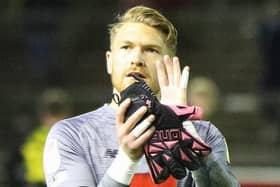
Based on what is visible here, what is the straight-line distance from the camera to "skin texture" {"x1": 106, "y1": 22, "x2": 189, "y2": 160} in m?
3.69

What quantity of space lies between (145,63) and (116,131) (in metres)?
0.33

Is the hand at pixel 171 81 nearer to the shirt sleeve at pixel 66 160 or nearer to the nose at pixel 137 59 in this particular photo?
the nose at pixel 137 59

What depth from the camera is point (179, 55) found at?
12852mm

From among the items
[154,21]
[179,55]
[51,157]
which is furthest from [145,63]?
[179,55]

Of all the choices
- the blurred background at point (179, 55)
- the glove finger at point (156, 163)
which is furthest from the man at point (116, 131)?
the blurred background at point (179, 55)

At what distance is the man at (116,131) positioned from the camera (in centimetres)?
371

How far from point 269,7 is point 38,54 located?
280cm

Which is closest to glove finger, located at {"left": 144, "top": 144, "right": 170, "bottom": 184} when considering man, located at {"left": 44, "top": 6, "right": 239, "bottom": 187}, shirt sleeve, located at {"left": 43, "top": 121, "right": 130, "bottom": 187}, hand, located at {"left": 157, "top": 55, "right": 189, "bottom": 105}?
man, located at {"left": 44, "top": 6, "right": 239, "bottom": 187}

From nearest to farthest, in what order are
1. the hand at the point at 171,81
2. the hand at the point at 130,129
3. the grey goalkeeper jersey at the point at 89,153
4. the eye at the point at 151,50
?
1. the hand at the point at 130,129
2. the hand at the point at 171,81
3. the grey goalkeeper jersey at the point at 89,153
4. the eye at the point at 151,50

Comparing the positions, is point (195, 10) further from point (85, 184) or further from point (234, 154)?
point (85, 184)

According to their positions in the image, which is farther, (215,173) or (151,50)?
(151,50)

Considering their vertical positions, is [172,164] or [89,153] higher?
[172,164]

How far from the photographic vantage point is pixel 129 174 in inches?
143

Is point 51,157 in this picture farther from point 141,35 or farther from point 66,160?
point 141,35
